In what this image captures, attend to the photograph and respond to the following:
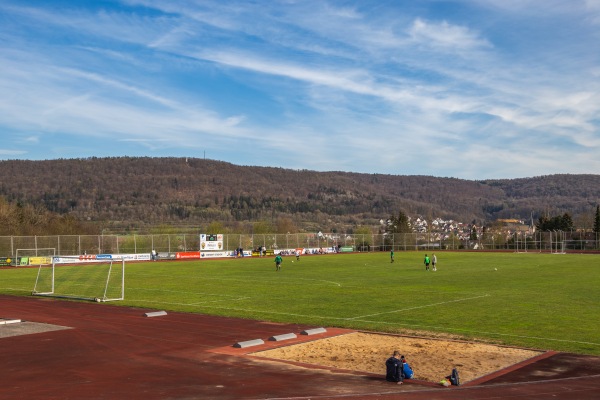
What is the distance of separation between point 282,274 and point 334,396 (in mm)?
36130

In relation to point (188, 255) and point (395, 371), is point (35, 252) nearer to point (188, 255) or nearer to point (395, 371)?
point (188, 255)

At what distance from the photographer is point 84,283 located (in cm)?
3656

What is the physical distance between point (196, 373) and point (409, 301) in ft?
53.3

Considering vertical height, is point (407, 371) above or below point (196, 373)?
above

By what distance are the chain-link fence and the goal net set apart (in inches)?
1186

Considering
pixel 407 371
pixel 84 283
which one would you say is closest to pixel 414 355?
pixel 407 371

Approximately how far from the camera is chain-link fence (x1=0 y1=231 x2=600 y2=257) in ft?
229

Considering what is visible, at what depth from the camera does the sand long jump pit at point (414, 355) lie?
1509 centimetres

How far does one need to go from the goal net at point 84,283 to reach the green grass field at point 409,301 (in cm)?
103

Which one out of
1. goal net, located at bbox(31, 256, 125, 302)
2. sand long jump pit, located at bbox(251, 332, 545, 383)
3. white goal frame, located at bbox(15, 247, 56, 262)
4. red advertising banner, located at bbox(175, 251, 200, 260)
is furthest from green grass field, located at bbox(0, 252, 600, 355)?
red advertising banner, located at bbox(175, 251, 200, 260)

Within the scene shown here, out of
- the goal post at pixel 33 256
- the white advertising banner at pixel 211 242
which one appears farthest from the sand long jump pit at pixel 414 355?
the white advertising banner at pixel 211 242

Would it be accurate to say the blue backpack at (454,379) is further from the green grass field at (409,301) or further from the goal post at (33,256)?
the goal post at (33,256)

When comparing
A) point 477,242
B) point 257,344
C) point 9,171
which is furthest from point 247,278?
point 9,171

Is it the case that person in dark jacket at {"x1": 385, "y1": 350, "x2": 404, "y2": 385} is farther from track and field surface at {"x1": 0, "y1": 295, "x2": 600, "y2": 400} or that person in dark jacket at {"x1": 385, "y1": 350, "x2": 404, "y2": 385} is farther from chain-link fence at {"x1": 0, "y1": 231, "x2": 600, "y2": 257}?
chain-link fence at {"x1": 0, "y1": 231, "x2": 600, "y2": 257}
